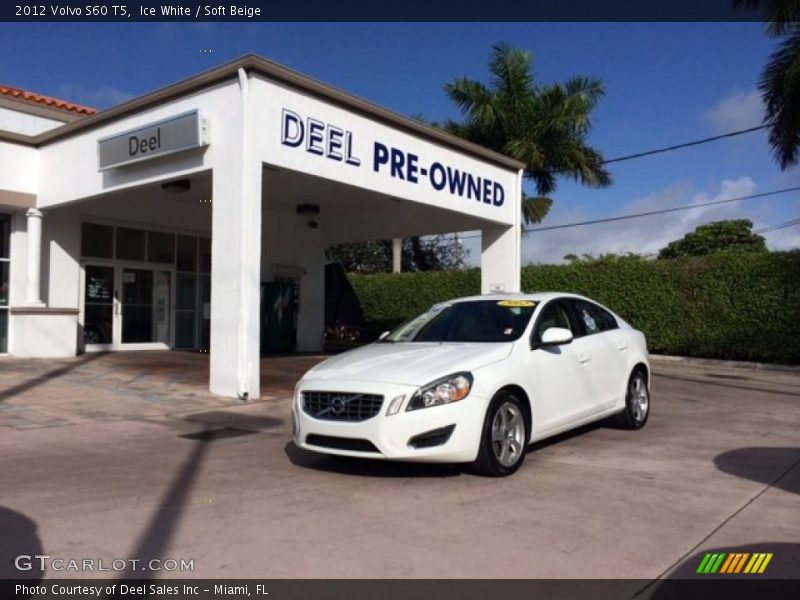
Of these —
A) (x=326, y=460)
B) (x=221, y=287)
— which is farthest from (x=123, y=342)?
(x=326, y=460)

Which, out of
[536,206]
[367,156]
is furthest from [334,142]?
[536,206]

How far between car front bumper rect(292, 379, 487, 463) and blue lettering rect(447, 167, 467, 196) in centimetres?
934

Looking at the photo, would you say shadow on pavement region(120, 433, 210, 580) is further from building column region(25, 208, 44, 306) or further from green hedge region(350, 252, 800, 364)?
green hedge region(350, 252, 800, 364)

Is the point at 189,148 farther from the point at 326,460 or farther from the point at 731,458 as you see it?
the point at 731,458

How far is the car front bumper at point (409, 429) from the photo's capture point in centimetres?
548

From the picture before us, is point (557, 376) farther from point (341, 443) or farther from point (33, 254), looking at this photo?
point (33, 254)

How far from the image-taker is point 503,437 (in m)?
5.91

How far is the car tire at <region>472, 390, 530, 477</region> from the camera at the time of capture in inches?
224

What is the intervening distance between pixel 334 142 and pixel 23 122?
7552 mm

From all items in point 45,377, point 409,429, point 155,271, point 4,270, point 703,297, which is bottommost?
point 45,377

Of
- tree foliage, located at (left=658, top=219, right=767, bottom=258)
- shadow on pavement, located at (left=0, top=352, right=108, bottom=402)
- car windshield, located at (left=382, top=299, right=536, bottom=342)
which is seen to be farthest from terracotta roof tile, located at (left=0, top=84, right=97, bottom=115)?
tree foliage, located at (left=658, top=219, right=767, bottom=258)

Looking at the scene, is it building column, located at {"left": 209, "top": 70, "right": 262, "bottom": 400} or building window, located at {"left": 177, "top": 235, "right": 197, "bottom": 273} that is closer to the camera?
building column, located at {"left": 209, "top": 70, "right": 262, "bottom": 400}

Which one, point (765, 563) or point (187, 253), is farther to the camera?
point (187, 253)

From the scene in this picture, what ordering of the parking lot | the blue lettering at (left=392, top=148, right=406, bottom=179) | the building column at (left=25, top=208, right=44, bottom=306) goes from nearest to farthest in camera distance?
the parking lot → the blue lettering at (left=392, top=148, right=406, bottom=179) → the building column at (left=25, top=208, right=44, bottom=306)
